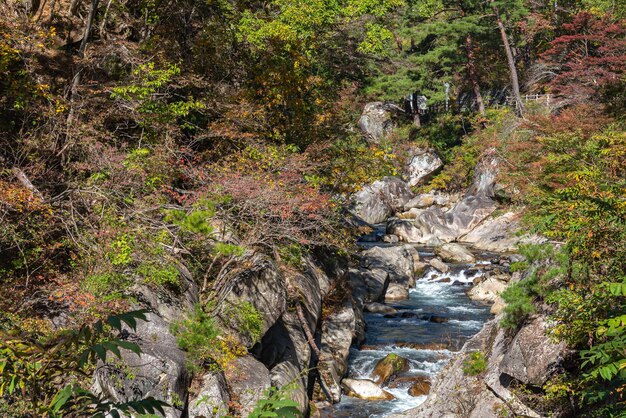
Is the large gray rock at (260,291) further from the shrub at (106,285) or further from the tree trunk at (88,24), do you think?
the tree trunk at (88,24)

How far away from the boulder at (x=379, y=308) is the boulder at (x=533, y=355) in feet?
29.9

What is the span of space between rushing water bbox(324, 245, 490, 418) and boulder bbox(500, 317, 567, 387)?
402 centimetres

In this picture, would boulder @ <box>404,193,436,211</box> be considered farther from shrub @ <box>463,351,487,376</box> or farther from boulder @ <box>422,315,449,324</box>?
shrub @ <box>463,351,487,376</box>

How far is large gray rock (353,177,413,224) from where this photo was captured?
31.1 meters

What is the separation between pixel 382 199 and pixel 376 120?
30.0 ft

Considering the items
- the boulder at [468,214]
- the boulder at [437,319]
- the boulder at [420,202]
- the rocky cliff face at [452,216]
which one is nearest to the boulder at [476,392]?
the boulder at [437,319]

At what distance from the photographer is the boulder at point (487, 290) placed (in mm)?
18605

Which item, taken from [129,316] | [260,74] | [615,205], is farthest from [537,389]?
[260,74]

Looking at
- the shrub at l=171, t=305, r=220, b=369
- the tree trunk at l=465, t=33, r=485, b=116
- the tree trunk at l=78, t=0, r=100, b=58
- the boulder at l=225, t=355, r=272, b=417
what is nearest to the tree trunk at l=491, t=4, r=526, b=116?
the tree trunk at l=465, t=33, r=485, b=116

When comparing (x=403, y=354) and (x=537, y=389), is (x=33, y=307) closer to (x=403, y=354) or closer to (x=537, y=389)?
(x=537, y=389)

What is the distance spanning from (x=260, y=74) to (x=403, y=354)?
8.91 meters

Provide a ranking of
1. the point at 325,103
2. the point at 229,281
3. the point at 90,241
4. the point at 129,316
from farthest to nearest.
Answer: the point at 325,103 < the point at 229,281 < the point at 90,241 < the point at 129,316

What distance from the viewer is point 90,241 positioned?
30.6 feet

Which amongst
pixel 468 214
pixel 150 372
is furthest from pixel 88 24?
pixel 468 214
